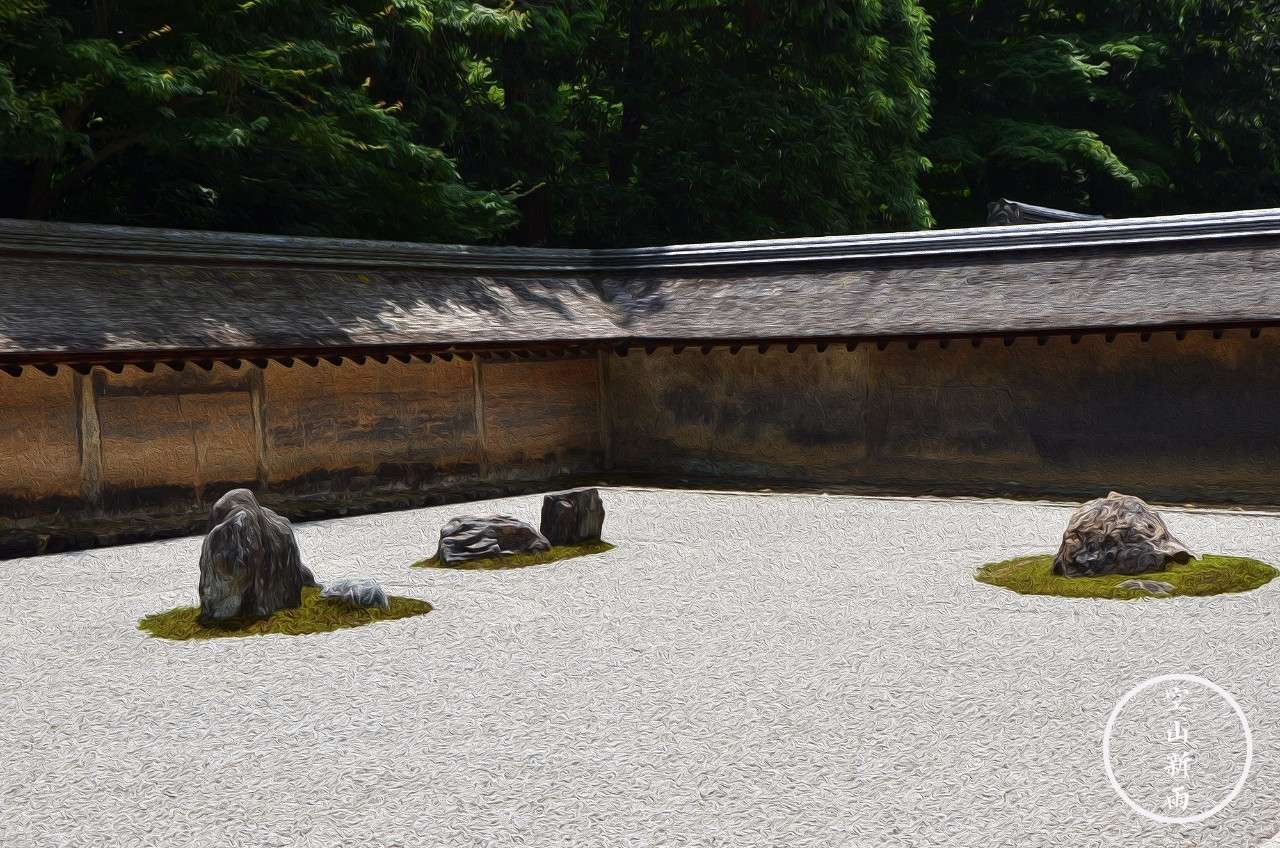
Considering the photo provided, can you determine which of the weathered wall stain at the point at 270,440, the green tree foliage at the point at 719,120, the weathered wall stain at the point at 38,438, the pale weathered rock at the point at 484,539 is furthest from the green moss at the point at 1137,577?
the green tree foliage at the point at 719,120

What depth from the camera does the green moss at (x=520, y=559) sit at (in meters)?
11.4

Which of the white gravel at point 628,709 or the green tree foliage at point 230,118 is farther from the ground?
the green tree foliage at point 230,118

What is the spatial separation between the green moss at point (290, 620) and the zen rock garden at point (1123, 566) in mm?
4451

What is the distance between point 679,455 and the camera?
18.2 m

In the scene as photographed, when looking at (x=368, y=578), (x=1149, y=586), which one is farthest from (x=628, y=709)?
(x=1149, y=586)

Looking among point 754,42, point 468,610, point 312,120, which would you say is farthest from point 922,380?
point 754,42

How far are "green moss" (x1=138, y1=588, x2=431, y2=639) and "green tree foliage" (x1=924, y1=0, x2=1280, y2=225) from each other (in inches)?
1005

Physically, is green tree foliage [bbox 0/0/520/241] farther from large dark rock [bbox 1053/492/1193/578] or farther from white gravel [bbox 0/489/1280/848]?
large dark rock [bbox 1053/492/1193/578]

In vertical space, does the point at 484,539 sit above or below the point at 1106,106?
below

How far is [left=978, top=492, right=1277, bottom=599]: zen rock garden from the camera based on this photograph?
9609mm

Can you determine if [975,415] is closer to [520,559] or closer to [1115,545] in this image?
[1115,545]

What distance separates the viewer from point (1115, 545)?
10.0 m

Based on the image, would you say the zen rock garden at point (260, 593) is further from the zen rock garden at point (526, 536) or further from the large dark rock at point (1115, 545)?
the large dark rock at point (1115, 545)

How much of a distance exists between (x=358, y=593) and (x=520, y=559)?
233 centimetres
